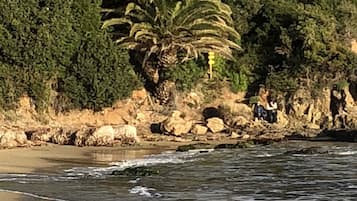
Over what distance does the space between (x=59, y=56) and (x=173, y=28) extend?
538cm

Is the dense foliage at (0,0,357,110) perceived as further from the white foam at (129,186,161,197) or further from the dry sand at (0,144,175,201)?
the white foam at (129,186,161,197)

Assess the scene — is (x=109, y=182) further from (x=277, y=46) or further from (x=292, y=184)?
(x=277, y=46)

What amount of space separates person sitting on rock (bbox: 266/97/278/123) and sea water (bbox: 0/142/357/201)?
9.35 metres

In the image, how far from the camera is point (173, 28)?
32438mm

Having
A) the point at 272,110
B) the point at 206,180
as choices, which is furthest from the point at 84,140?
the point at 272,110

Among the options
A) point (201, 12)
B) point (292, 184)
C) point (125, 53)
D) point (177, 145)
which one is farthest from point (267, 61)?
point (292, 184)

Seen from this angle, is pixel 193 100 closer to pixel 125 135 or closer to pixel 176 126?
pixel 176 126

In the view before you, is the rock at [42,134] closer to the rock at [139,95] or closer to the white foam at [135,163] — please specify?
the white foam at [135,163]

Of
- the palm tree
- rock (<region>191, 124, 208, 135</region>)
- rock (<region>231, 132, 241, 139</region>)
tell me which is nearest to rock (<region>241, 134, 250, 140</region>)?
rock (<region>231, 132, 241, 139</region>)

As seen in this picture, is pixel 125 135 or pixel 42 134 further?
pixel 125 135

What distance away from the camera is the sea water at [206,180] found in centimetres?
1512

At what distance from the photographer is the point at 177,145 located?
27828mm

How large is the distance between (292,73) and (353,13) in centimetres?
508

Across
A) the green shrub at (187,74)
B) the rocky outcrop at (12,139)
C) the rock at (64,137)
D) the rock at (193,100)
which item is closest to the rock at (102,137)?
the rock at (64,137)
